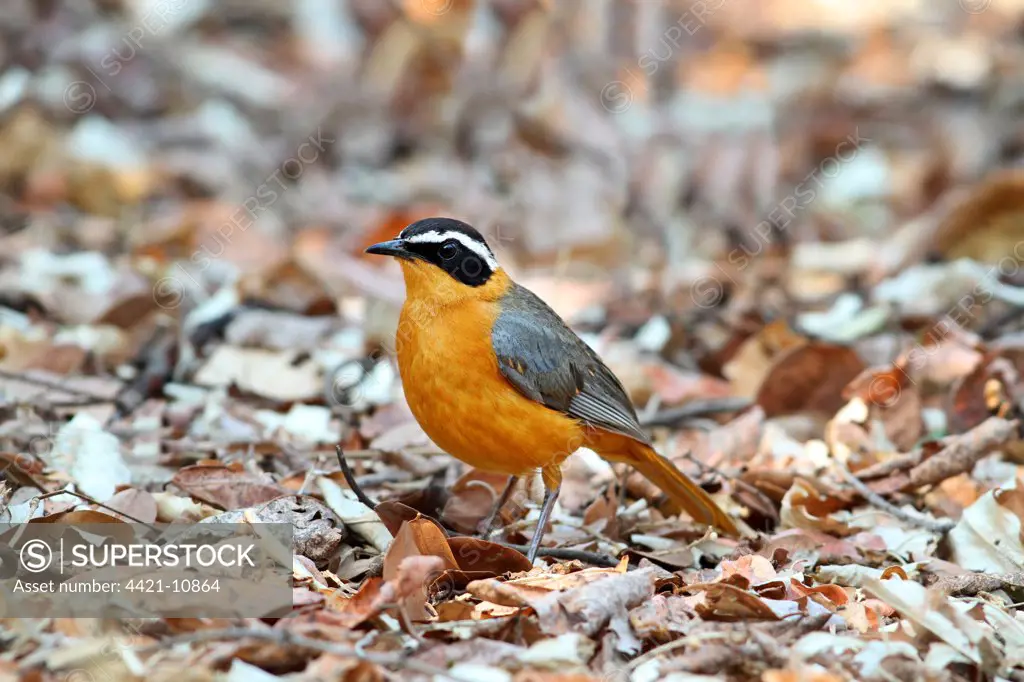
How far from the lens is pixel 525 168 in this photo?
38.0 feet

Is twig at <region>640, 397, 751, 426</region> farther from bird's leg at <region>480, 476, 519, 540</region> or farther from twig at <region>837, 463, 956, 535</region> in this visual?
bird's leg at <region>480, 476, 519, 540</region>

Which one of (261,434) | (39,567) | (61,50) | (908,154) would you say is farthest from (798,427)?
(61,50)

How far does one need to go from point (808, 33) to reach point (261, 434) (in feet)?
35.7

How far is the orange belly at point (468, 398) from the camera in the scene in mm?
5441

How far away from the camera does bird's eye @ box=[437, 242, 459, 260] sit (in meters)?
5.79

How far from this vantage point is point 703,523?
19.4 feet

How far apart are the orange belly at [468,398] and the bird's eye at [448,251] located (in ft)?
0.80

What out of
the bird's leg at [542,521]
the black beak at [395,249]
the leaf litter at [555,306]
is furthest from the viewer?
the black beak at [395,249]

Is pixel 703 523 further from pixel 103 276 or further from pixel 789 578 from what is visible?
pixel 103 276

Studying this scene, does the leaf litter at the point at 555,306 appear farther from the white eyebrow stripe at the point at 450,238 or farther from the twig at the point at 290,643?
the white eyebrow stripe at the point at 450,238

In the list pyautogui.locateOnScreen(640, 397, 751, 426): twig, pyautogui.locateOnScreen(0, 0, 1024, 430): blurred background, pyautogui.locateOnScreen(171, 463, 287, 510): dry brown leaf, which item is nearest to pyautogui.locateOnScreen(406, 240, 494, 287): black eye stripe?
pyautogui.locateOnScreen(171, 463, 287, 510): dry brown leaf

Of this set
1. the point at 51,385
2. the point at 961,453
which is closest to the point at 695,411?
the point at 961,453

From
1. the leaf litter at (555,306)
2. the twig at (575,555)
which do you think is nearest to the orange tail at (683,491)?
the leaf litter at (555,306)

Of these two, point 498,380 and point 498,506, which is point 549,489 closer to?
point 498,506
